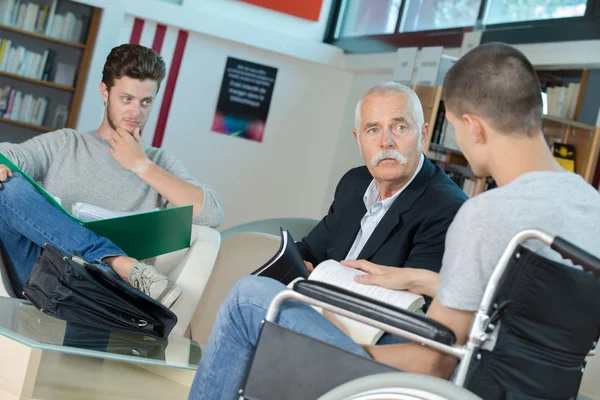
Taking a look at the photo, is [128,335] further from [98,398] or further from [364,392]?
[364,392]

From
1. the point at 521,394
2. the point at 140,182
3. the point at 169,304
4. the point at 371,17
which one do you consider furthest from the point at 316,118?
the point at 521,394

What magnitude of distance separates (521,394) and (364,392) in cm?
29

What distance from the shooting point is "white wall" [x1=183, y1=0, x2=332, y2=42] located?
7.71 meters

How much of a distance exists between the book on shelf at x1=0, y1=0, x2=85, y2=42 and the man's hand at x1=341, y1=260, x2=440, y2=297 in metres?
5.96

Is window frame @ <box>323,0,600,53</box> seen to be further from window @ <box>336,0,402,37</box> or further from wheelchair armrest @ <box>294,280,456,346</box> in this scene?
wheelchair armrest @ <box>294,280,456,346</box>

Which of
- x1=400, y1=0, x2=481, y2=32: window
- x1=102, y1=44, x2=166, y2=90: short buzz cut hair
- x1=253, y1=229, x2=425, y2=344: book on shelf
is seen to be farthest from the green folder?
x1=400, y1=0, x2=481, y2=32: window

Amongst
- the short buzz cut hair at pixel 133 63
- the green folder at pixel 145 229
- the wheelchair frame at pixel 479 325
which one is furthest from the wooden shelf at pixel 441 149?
the wheelchair frame at pixel 479 325

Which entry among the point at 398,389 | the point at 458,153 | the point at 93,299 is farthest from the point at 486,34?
the point at 398,389

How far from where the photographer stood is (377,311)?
1436 mm

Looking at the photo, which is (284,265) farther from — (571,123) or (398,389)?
(571,123)

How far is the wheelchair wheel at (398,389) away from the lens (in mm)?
1329

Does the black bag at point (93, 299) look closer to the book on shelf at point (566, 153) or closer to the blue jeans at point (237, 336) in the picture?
the blue jeans at point (237, 336)

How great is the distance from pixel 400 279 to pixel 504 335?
0.49 m

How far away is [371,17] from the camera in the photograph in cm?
793
